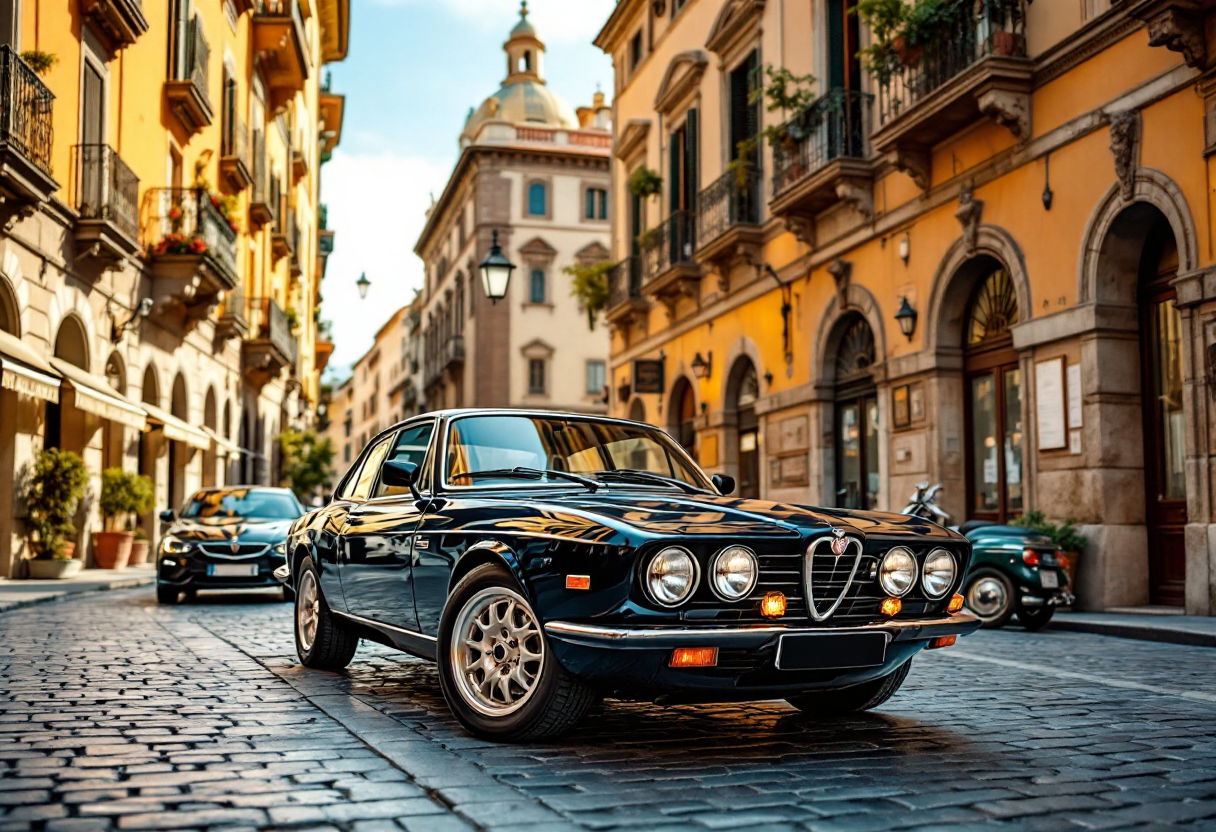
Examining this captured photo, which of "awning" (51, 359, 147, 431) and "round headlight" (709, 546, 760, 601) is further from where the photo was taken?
"awning" (51, 359, 147, 431)

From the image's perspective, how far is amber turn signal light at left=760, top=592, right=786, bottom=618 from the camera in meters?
4.87

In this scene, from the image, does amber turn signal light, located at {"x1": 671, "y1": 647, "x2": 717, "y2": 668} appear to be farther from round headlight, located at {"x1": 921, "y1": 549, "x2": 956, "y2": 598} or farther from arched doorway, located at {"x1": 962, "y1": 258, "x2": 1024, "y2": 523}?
arched doorway, located at {"x1": 962, "y1": 258, "x2": 1024, "y2": 523}

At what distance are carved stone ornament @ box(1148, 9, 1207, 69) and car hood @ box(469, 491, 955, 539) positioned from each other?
7.89 metres

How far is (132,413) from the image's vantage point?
19.0 metres

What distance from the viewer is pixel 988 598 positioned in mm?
11883

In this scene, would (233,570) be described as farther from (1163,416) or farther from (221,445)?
(221,445)

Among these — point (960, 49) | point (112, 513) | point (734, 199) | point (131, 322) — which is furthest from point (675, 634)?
point (131, 322)

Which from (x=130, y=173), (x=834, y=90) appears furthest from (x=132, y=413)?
(x=834, y=90)

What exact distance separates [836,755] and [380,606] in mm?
2511

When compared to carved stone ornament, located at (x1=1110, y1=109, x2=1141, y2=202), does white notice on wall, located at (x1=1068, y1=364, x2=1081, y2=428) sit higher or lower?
lower

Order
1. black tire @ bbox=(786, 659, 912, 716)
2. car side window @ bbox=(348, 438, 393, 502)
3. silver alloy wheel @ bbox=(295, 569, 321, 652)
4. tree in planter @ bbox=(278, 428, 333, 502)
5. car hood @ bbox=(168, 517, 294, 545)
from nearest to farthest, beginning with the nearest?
black tire @ bbox=(786, 659, 912, 716) → car side window @ bbox=(348, 438, 393, 502) → silver alloy wheel @ bbox=(295, 569, 321, 652) → car hood @ bbox=(168, 517, 294, 545) → tree in planter @ bbox=(278, 428, 333, 502)

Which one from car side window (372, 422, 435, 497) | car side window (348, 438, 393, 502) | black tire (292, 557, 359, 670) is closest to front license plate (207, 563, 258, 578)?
black tire (292, 557, 359, 670)

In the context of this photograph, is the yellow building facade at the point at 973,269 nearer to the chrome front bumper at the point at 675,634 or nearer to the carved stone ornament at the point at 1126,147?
the carved stone ornament at the point at 1126,147

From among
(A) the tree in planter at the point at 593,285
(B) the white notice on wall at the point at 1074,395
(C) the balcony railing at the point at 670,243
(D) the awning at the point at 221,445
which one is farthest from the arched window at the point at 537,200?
(B) the white notice on wall at the point at 1074,395
